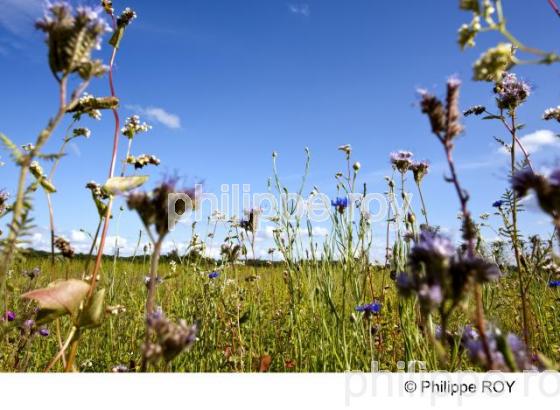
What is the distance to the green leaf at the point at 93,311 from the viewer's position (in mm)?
1383

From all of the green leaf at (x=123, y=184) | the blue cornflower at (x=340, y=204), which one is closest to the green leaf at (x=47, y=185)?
the green leaf at (x=123, y=184)

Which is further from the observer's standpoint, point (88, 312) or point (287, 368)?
point (287, 368)

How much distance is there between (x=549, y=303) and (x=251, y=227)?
2.83m

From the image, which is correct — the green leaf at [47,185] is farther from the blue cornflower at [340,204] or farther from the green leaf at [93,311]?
the blue cornflower at [340,204]

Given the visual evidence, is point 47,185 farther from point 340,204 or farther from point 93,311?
point 340,204

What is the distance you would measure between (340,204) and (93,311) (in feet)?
6.02

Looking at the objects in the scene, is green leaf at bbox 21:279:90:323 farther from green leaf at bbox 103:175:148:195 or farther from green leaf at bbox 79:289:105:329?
green leaf at bbox 103:175:148:195

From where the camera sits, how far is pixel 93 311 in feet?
4.53

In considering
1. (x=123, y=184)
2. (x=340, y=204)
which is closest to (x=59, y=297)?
(x=123, y=184)

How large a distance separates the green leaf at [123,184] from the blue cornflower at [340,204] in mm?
1658

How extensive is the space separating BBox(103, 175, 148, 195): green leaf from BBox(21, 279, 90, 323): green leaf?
0.30m
